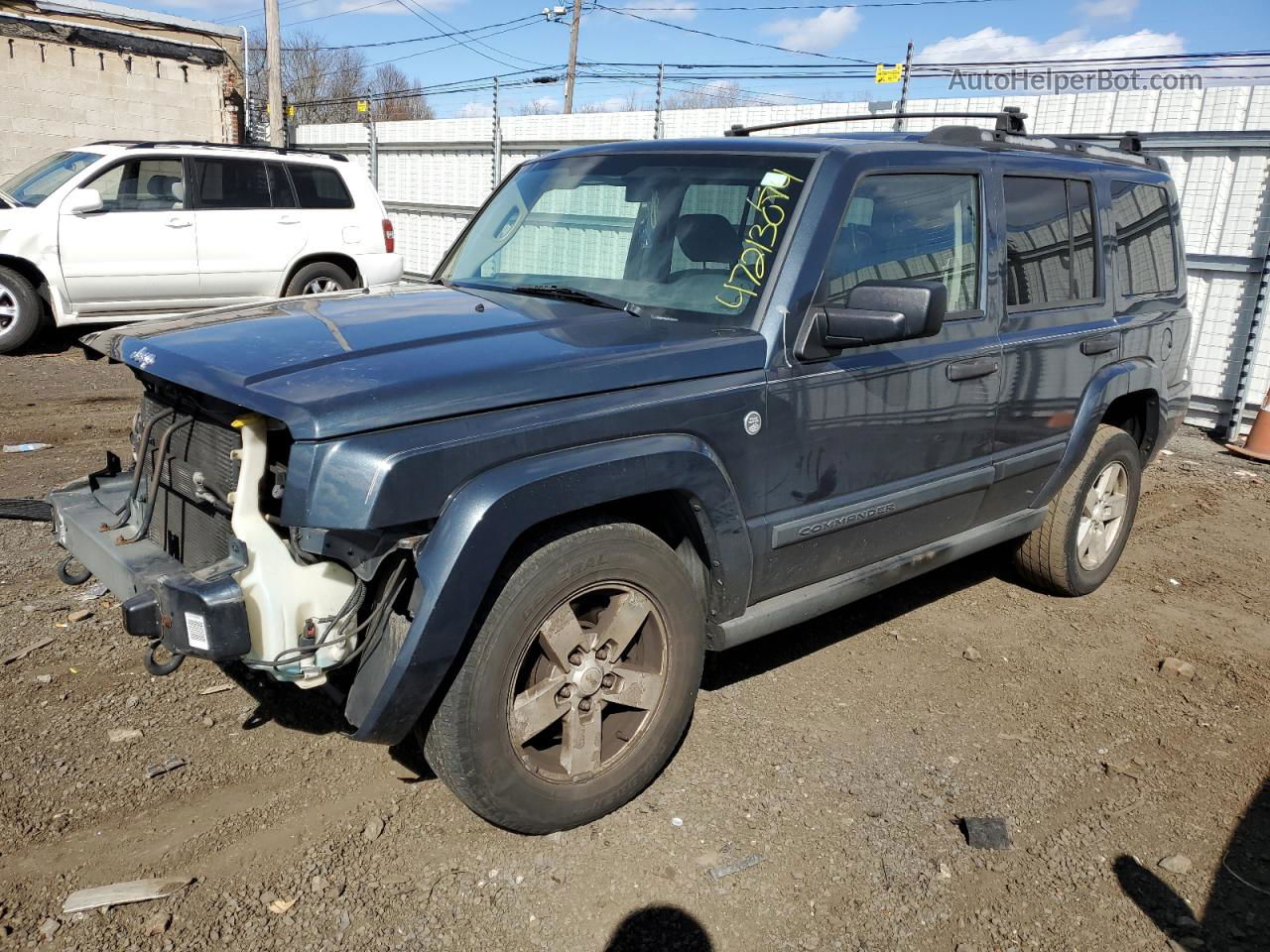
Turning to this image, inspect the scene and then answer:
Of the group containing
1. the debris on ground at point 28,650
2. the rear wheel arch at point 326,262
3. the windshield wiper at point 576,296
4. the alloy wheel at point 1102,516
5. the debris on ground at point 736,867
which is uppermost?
the windshield wiper at point 576,296

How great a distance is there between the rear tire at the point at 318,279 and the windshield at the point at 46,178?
7.02 feet

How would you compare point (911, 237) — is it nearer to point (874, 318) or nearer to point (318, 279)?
point (874, 318)

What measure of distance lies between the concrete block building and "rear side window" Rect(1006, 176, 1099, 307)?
18.2m

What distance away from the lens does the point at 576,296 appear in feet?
11.4

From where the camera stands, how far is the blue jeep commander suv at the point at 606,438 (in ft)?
8.11

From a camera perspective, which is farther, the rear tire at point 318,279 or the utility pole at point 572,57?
the utility pole at point 572,57

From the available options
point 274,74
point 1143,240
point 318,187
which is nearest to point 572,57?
point 274,74

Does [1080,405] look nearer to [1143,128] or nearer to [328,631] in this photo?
[328,631]

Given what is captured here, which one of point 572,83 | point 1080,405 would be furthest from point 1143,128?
point 572,83

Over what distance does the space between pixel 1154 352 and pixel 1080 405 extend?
79 centimetres

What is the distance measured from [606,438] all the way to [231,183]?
9.13 metres

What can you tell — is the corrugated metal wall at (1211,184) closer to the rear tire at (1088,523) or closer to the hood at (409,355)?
the rear tire at (1088,523)

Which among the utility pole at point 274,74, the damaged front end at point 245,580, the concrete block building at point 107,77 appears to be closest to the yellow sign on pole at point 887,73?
the damaged front end at point 245,580

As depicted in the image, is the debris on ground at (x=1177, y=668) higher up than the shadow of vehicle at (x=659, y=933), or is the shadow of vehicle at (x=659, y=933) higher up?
the debris on ground at (x=1177, y=668)
